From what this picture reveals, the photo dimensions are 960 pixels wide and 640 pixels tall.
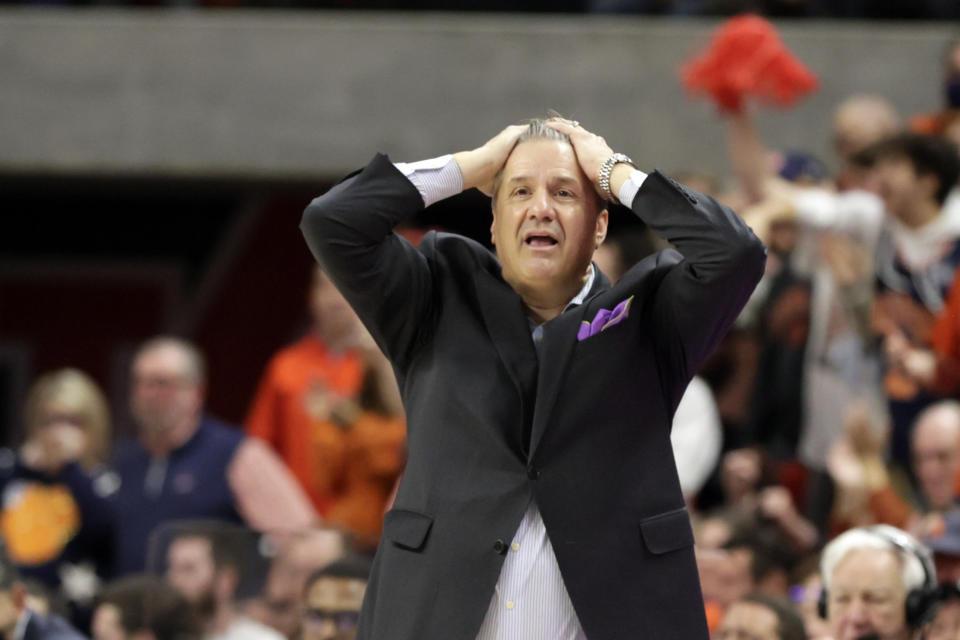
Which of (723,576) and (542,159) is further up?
(542,159)

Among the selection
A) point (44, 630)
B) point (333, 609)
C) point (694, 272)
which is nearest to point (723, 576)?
point (333, 609)

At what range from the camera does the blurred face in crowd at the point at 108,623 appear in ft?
15.3

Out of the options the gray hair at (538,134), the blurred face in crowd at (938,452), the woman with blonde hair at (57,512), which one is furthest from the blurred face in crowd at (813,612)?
the woman with blonde hair at (57,512)

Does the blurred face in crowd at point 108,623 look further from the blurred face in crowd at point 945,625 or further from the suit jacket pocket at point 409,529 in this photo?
the blurred face in crowd at point 945,625

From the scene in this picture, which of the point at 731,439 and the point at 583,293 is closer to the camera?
the point at 583,293

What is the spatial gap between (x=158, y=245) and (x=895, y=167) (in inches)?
234

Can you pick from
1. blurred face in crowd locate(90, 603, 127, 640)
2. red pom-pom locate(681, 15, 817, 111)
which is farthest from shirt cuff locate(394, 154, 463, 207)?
red pom-pom locate(681, 15, 817, 111)

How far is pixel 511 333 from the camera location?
291 centimetres

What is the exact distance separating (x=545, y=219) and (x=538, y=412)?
1.14 feet

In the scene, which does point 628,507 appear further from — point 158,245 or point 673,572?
point 158,245

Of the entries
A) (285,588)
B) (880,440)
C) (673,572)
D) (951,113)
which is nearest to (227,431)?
(285,588)

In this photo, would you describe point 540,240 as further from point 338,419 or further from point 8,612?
point 338,419

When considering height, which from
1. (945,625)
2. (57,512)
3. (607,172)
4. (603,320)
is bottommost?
(945,625)

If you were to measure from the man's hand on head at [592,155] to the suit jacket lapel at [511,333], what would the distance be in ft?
0.83
